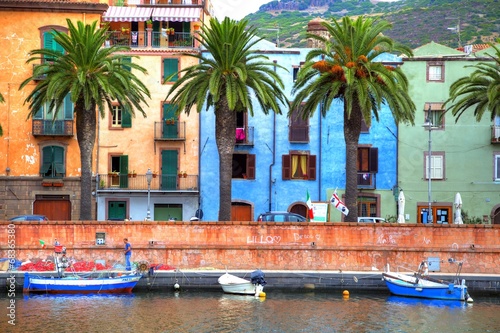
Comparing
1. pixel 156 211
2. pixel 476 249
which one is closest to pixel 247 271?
pixel 476 249

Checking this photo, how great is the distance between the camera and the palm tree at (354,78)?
59.9 meters

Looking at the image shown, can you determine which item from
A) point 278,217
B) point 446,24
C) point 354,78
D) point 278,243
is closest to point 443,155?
point 278,217

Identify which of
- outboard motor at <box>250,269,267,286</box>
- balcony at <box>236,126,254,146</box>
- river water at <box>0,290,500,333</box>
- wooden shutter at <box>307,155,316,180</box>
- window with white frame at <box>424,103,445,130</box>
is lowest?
river water at <box>0,290,500,333</box>

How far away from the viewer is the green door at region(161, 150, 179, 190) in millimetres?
73500

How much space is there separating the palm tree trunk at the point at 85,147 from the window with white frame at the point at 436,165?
81.9ft

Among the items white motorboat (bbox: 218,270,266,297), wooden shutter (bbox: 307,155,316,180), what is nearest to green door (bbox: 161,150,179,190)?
wooden shutter (bbox: 307,155,316,180)

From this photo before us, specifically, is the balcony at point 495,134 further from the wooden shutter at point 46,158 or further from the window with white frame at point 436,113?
the wooden shutter at point 46,158

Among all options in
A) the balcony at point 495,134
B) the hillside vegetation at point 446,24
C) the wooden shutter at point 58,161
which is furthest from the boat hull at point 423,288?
the hillside vegetation at point 446,24

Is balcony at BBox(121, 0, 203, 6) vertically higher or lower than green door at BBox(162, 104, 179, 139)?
higher

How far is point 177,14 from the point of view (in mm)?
75312

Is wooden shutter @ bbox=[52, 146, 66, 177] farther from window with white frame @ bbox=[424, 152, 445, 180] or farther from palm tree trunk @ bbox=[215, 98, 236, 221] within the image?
window with white frame @ bbox=[424, 152, 445, 180]

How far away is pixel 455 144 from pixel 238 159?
15.6 meters

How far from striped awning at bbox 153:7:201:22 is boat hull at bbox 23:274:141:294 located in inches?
999

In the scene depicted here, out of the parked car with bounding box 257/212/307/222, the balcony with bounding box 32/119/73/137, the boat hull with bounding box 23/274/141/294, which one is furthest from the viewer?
the balcony with bounding box 32/119/73/137
